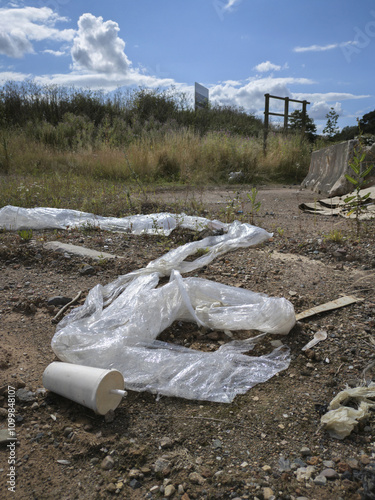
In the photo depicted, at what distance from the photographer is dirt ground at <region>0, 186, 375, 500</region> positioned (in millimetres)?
1252

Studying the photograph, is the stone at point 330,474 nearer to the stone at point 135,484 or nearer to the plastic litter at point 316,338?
the stone at point 135,484

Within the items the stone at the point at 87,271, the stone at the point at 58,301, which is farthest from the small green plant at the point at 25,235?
the stone at the point at 58,301

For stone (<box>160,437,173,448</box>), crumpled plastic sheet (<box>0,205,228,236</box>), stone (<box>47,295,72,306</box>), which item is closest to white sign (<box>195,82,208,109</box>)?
crumpled plastic sheet (<box>0,205,228,236</box>)

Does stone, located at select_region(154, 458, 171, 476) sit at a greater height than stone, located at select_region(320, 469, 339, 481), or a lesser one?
lesser

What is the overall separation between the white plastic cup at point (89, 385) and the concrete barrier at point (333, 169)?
4.91 metres

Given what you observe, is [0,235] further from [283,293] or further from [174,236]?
[283,293]

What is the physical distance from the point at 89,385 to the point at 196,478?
533mm

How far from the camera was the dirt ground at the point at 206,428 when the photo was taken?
1.25 m

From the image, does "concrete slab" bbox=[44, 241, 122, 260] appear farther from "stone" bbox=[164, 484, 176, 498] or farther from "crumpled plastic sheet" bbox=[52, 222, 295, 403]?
"stone" bbox=[164, 484, 176, 498]

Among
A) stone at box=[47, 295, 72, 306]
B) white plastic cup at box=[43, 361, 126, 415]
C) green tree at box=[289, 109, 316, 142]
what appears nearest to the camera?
white plastic cup at box=[43, 361, 126, 415]

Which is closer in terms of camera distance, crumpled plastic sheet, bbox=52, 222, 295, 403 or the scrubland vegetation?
crumpled plastic sheet, bbox=52, 222, 295, 403

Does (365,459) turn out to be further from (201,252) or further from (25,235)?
(25,235)

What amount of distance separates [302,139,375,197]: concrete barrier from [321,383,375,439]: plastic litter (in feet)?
14.7

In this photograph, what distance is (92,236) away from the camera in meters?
4.07
